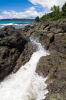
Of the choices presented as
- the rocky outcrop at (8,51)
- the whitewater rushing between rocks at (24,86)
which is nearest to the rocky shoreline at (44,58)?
the rocky outcrop at (8,51)

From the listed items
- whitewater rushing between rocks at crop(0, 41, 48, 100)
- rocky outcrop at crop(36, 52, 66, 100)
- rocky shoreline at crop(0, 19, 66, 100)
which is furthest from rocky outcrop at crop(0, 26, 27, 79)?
rocky outcrop at crop(36, 52, 66, 100)

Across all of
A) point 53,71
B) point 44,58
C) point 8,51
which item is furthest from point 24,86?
point 8,51

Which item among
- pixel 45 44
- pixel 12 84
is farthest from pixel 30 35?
pixel 12 84

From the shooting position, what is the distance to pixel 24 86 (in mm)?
7887

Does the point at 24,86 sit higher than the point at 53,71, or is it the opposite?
the point at 53,71

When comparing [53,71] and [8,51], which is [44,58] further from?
[8,51]

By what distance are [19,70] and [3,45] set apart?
4.38m

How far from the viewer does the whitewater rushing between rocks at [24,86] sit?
6906mm

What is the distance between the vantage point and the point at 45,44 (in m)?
14.8

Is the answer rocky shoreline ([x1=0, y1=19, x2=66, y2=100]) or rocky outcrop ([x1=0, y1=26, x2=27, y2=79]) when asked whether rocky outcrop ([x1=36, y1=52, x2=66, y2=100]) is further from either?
rocky outcrop ([x1=0, y1=26, x2=27, y2=79])

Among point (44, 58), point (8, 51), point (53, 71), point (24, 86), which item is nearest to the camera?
point (24, 86)

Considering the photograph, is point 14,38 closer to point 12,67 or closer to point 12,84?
point 12,67

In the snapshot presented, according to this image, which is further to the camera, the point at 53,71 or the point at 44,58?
the point at 44,58

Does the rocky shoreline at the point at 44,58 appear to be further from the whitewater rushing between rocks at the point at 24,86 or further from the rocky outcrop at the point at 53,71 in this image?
the whitewater rushing between rocks at the point at 24,86
